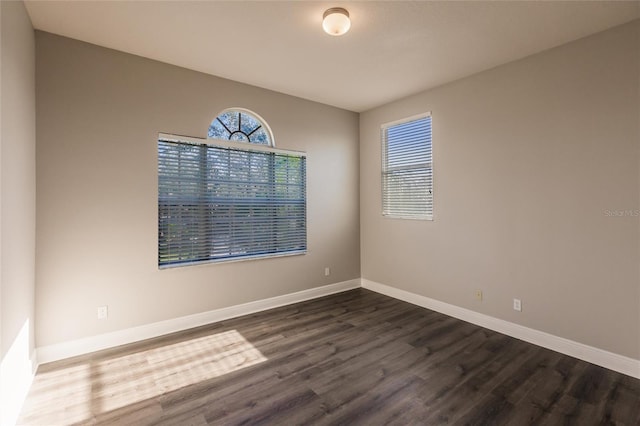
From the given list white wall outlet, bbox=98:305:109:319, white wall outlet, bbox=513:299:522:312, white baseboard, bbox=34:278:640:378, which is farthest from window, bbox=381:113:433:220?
white wall outlet, bbox=98:305:109:319

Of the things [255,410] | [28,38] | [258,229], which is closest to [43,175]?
[28,38]

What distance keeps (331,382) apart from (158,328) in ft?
6.31

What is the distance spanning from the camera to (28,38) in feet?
7.75

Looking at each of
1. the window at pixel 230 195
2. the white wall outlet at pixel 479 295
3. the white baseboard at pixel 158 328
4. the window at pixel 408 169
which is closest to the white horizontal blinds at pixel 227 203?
the window at pixel 230 195

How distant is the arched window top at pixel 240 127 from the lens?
141 inches

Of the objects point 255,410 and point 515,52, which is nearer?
point 255,410

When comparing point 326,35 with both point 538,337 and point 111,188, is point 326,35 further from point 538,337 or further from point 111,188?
point 538,337

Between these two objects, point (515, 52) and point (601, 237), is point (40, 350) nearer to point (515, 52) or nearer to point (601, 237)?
point (601, 237)

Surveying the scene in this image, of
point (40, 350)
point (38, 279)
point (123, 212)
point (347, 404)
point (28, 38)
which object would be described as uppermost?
point (28, 38)

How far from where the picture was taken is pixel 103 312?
2.84m

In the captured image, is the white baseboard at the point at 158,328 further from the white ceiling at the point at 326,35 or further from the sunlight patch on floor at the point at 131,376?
the white ceiling at the point at 326,35

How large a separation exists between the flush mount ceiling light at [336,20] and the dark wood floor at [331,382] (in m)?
2.71

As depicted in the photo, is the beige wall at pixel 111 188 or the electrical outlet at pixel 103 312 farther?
the electrical outlet at pixel 103 312

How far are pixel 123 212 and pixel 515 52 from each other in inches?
160
